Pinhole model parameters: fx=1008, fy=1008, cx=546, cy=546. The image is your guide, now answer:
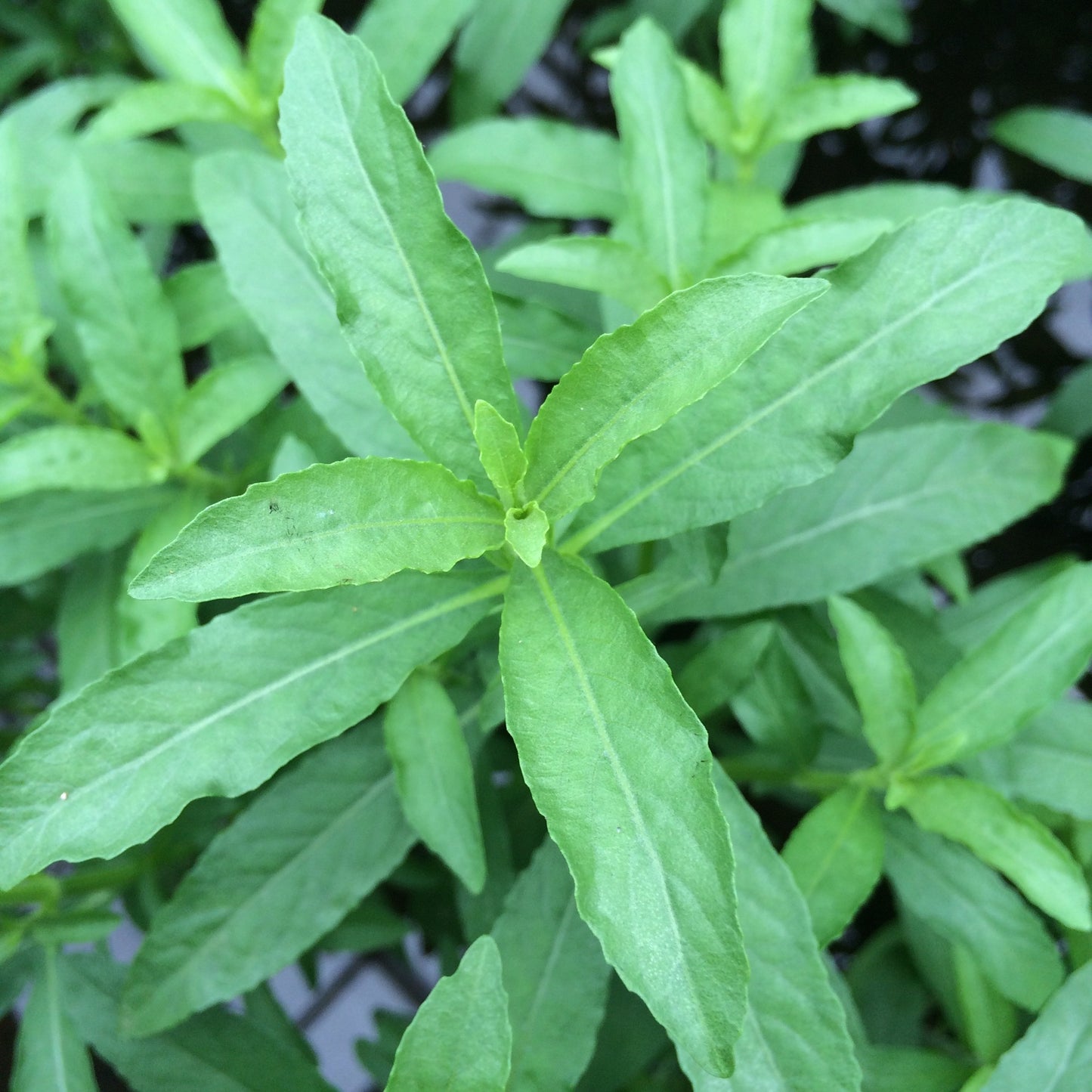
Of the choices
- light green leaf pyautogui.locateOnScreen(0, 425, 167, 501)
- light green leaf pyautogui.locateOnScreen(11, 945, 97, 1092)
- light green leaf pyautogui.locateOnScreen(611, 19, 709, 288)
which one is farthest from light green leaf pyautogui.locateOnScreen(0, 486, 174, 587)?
light green leaf pyautogui.locateOnScreen(611, 19, 709, 288)

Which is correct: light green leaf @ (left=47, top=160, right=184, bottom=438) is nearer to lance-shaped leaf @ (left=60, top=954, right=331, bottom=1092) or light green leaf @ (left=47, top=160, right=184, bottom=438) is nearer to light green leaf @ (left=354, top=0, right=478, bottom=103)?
light green leaf @ (left=354, top=0, right=478, bottom=103)

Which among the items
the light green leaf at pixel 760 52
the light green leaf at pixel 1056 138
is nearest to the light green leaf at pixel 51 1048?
the light green leaf at pixel 760 52

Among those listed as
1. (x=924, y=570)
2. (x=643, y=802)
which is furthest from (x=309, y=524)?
(x=924, y=570)

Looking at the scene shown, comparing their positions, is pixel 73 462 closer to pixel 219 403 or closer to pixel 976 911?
pixel 219 403

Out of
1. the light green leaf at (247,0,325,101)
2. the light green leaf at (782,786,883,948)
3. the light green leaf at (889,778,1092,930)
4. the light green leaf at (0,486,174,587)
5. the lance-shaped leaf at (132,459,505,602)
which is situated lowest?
the light green leaf at (782,786,883,948)

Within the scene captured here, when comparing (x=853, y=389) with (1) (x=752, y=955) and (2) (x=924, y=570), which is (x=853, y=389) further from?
(2) (x=924, y=570)

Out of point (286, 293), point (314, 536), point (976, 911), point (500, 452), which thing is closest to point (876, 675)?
point (976, 911)
